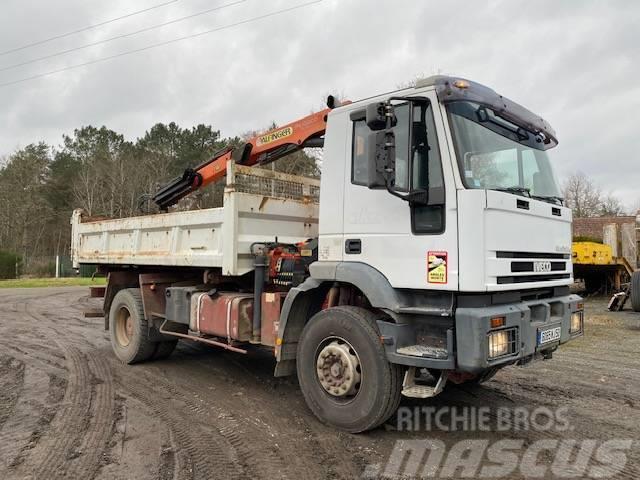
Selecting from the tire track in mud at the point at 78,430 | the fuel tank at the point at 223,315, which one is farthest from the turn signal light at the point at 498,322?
the tire track in mud at the point at 78,430

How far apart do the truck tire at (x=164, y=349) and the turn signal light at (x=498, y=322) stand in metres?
5.03

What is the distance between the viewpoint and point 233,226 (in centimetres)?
522

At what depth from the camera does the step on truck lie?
3.71 meters

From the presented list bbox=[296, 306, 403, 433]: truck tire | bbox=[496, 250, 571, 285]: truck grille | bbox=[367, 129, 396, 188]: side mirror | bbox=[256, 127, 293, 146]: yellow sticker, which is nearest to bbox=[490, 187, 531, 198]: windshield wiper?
bbox=[496, 250, 571, 285]: truck grille

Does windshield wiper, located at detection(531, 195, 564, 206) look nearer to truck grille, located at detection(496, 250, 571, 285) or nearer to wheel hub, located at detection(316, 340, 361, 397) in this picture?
truck grille, located at detection(496, 250, 571, 285)

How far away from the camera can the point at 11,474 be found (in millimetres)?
3459

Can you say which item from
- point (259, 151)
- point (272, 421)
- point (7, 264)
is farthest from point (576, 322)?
point (7, 264)

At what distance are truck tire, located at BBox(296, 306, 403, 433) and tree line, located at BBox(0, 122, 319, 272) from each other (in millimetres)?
33564

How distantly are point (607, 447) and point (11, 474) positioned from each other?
4.49 meters

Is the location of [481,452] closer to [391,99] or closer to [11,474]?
[391,99]

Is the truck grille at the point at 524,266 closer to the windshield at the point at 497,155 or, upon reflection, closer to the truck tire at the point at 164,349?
the windshield at the point at 497,155

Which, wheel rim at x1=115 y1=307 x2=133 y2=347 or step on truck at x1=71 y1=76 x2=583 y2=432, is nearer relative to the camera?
step on truck at x1=71 y1=76 x2=583 y2=432

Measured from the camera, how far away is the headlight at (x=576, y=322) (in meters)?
4.55

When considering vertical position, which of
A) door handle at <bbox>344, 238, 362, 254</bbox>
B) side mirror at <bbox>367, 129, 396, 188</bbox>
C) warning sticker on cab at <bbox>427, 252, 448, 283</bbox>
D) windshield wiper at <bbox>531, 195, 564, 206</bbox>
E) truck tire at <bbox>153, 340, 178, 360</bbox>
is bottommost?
truck tire at <bbox>153, 340, 178, 360</bbox>
